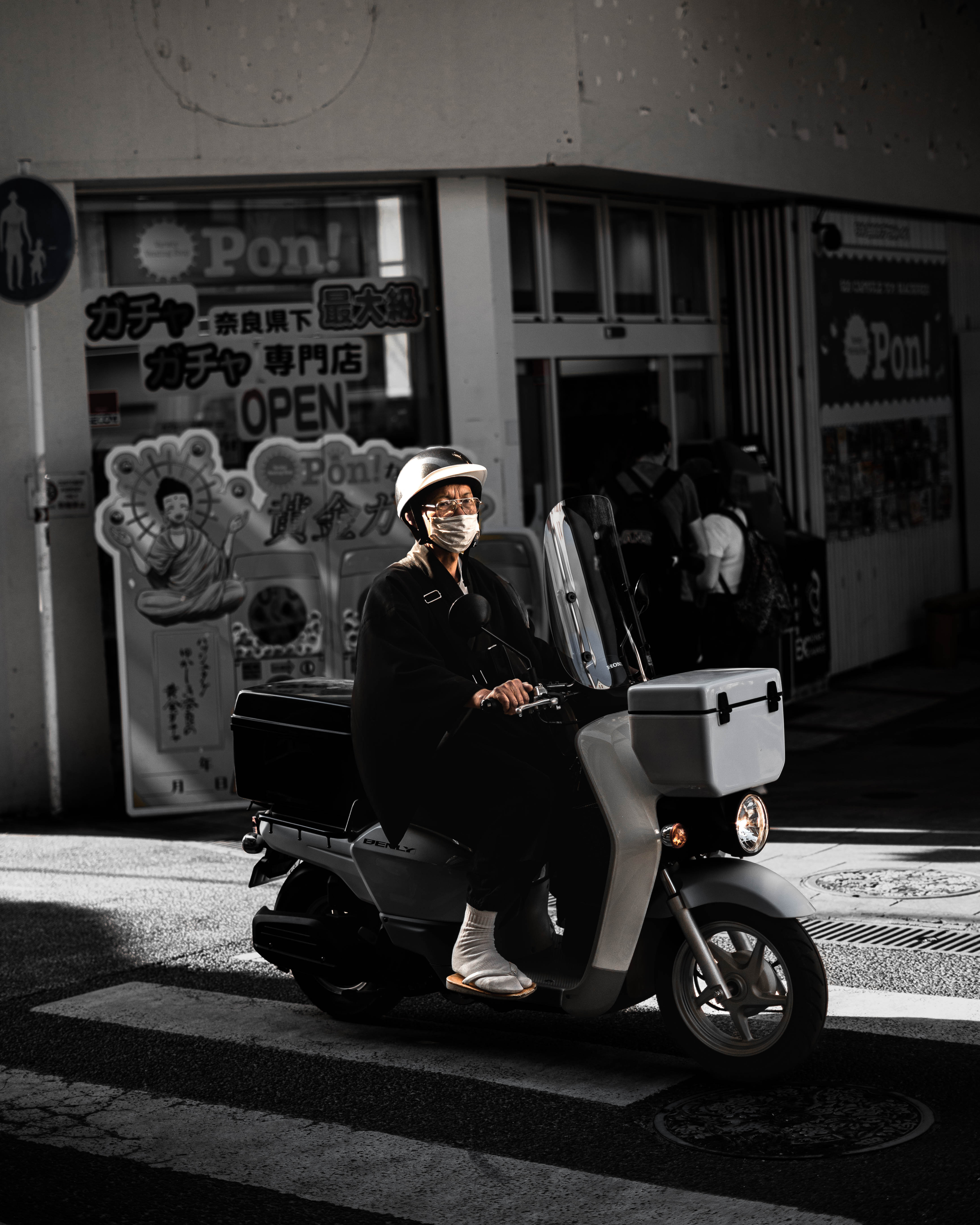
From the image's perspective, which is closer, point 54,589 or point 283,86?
point 54,589

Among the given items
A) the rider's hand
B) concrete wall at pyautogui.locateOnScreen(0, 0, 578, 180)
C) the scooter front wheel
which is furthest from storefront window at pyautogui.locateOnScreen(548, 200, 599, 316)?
the scooter front wheel

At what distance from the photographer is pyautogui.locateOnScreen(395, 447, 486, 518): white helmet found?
17.1 feet

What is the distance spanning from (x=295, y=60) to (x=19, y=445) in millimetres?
2846

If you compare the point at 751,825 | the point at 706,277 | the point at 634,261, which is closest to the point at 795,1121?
the point at 751,825

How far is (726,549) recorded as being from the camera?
33.2ft

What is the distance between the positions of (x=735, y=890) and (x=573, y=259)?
783cm

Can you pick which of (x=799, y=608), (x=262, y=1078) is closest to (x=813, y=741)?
(x=799, y=608)

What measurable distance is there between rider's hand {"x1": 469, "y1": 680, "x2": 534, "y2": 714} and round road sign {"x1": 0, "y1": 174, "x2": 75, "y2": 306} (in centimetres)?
557

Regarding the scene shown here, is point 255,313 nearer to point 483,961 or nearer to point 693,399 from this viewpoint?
point 693,399

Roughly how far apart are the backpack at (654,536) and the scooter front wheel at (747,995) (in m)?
5.15

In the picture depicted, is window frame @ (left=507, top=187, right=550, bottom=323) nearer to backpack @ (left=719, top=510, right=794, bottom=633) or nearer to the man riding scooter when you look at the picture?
backpack @ (left=719, top=510, right=794, bottom=633)

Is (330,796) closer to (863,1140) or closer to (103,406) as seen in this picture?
(863,1140)

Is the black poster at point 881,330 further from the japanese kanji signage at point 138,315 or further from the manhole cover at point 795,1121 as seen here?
the manhole cover at point 795,1121

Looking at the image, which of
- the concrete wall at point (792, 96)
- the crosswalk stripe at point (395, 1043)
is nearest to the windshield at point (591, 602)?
the crosswalk stripe at point (395, 1043)
